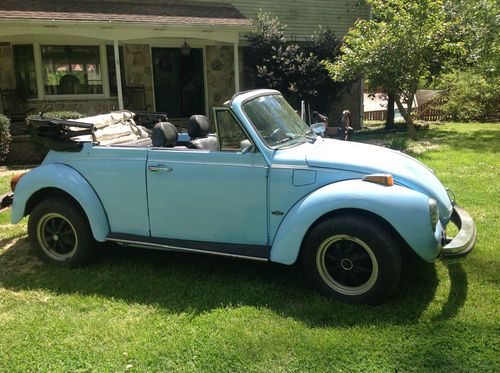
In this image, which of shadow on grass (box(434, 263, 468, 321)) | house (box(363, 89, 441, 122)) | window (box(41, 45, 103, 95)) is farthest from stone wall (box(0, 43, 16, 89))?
house (box(363, 89, 441, 122))

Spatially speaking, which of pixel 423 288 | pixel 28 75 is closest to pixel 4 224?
pixel 423 288

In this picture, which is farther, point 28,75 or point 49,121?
point 28,75

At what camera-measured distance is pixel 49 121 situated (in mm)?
4723

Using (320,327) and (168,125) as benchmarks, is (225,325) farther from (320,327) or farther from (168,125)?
(168,125)

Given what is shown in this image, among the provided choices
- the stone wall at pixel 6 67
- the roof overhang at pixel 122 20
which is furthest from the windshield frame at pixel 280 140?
the stone wall at pixel 6 67

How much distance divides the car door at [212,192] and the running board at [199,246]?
0.03m

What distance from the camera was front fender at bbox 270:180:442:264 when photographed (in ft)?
11.7

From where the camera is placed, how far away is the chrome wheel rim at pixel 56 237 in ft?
15.9

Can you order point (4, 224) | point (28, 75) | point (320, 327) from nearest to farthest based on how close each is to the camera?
point (320, 327) < point (4, 224) < point (28, 75)

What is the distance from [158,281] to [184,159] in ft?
3.83

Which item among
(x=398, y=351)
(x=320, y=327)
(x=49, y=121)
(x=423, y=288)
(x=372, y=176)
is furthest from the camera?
(x=49, y=121)

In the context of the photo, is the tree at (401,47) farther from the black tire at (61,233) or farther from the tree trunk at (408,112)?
the black tire at (61,233)

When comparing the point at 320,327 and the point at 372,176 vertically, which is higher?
the point at 372,176

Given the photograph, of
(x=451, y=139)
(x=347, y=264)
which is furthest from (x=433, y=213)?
(x=451, y=139)
